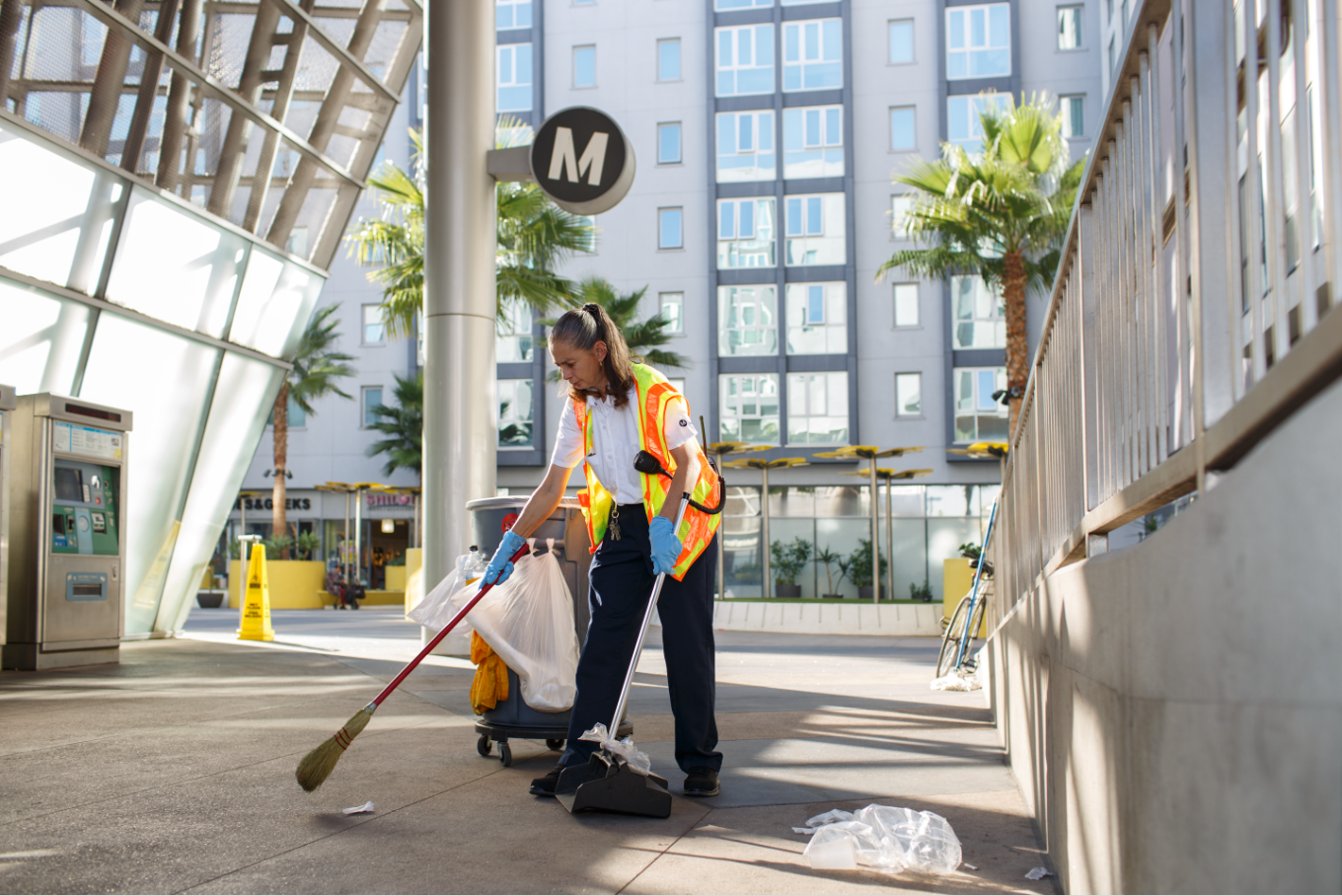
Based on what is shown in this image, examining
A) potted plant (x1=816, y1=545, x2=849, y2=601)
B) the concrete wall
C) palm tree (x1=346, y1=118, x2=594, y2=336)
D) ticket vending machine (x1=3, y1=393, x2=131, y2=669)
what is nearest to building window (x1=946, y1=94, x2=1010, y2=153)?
potted plant (x1=816, y1=545, x2=849, y2=601)

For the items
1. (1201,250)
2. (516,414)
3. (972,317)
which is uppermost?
(972,317)

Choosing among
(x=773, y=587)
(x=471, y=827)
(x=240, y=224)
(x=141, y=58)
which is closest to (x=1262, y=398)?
(x=471, y=827)

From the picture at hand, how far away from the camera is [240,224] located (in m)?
11.6

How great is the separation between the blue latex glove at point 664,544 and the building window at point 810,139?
2963cm

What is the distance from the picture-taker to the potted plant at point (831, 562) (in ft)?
101

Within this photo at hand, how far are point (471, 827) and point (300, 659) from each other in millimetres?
6414

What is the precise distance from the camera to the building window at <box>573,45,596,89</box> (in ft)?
110

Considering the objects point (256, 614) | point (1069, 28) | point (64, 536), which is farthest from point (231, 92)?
point (1069, 28)

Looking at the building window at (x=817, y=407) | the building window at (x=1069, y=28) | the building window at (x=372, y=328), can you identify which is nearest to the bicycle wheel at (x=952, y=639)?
the building window at (x=817, y=407)

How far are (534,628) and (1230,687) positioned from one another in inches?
129

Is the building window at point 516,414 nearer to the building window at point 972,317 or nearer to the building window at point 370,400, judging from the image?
the building window at point 370,400

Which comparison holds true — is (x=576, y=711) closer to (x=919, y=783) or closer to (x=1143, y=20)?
(x=919, y=783)

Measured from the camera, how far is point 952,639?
28.2 feet

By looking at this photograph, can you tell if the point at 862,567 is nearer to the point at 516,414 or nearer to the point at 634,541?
the point at 516,414
